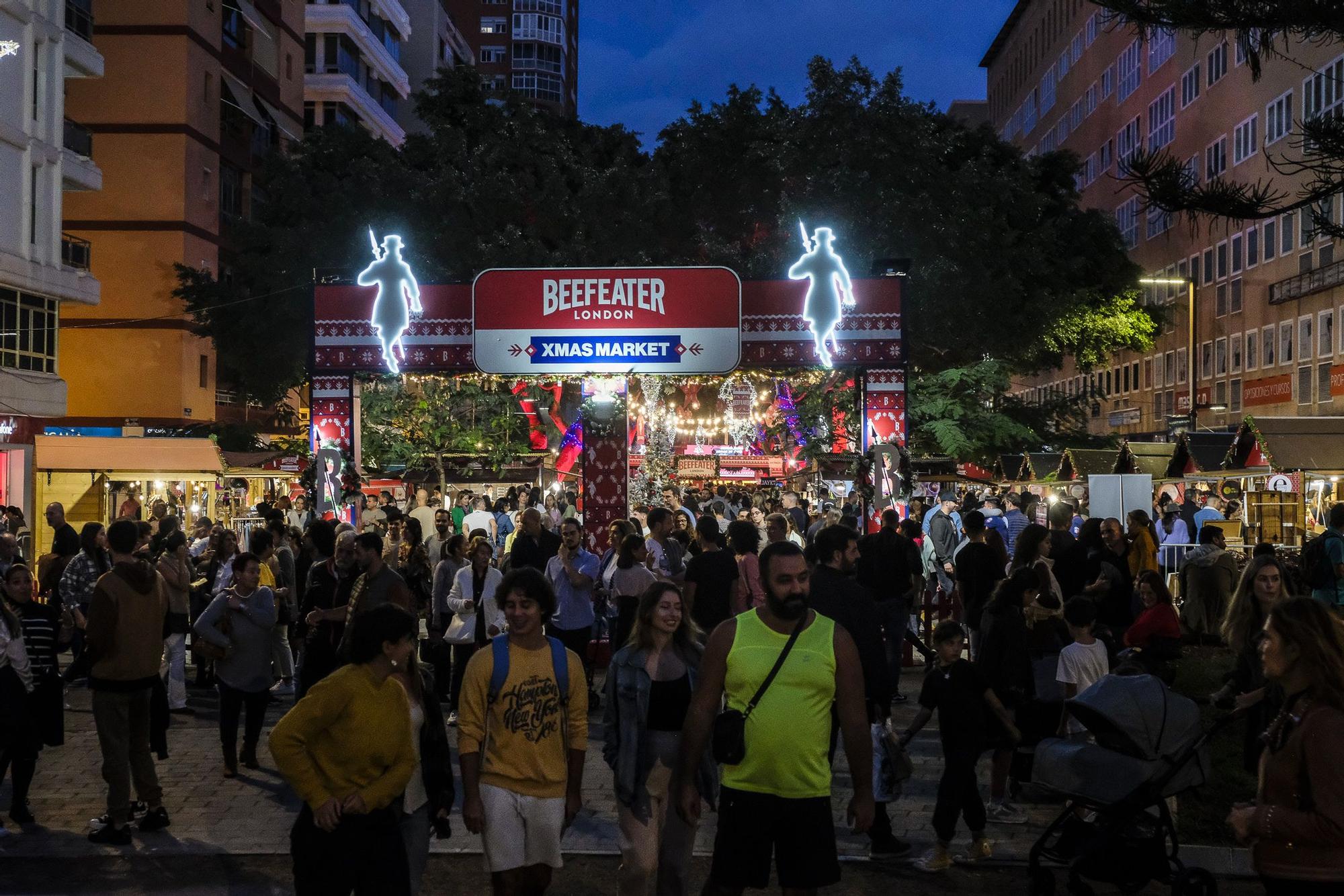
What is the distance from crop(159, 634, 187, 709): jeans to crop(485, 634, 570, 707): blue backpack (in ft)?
25.5

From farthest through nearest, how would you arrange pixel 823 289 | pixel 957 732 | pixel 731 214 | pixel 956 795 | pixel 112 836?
pixel 731 214
pixel 823 289
pixel 112 836
pixel 957 732
pixel 956 795

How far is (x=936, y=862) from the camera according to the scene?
761cm

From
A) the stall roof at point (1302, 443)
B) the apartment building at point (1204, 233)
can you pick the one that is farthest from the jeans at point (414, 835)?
the apartment building at point (1204, 233)

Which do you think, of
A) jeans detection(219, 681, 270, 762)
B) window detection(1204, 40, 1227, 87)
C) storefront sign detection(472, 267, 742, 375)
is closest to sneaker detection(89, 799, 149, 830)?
jeans detection(219, 681, 270, 762)

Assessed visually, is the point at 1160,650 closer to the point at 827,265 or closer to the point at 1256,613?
the point at 1256,613

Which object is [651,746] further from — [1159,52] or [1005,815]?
[1159,52]

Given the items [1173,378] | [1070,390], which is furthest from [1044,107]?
[1173,378]

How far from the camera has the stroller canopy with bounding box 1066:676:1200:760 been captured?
6.58 meters

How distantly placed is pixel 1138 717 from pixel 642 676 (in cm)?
228

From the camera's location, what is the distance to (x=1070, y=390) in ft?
259

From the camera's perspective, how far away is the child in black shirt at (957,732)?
7602 mm

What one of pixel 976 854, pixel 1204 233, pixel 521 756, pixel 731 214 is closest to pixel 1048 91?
pixel 1204 233

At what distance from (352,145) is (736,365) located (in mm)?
23234

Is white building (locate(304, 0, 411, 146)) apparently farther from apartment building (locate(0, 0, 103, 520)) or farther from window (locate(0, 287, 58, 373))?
window (locate(0, 287, 58, 373))
